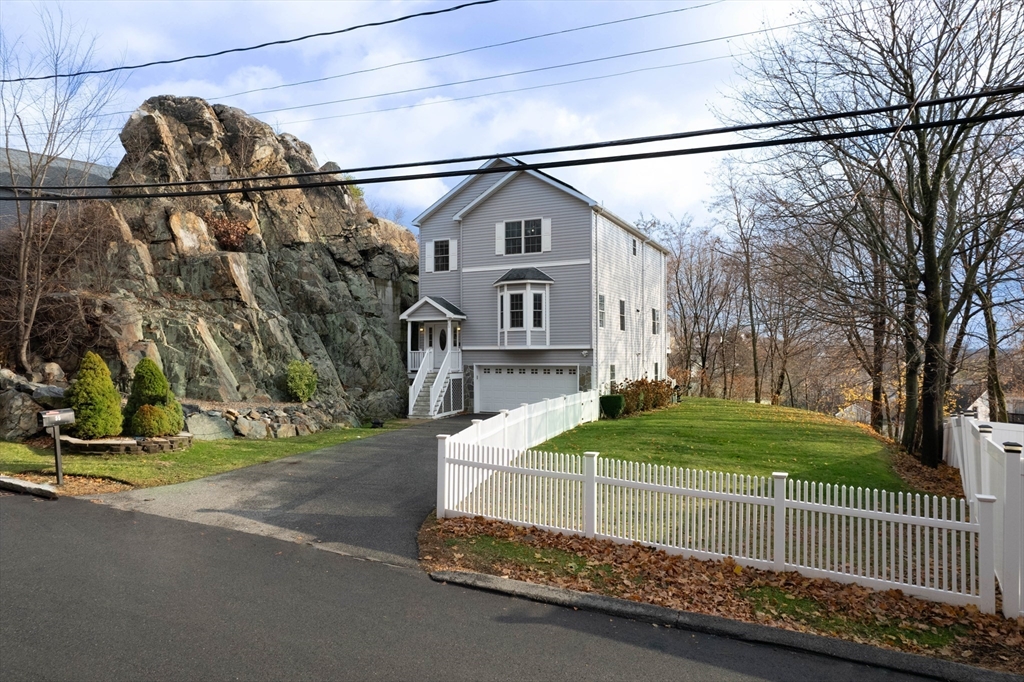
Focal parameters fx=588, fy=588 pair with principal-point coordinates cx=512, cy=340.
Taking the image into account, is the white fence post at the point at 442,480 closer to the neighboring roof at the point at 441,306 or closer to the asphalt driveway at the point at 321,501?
the asphalt driveway at the point at 321,501

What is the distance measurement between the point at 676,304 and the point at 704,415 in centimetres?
2246

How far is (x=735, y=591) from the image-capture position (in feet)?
20.9

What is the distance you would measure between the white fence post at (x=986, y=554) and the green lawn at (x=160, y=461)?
12.1 metres

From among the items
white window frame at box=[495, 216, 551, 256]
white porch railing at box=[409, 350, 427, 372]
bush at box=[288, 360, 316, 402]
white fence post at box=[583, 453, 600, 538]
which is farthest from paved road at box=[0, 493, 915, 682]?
white porch railing at box=[409, 350, 427, 372]

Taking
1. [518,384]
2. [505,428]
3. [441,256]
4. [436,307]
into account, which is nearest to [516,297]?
[436,307]

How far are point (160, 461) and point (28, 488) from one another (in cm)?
259

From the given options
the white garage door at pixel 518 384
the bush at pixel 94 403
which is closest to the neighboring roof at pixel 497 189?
the white garage door at pixel 518 384

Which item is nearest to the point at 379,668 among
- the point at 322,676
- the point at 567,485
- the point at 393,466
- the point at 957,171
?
the point at 322,676

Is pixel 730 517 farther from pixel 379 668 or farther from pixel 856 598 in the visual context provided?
pixel 379 668

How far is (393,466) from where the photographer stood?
1284 centimetres

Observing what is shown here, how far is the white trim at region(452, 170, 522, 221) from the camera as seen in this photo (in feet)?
79.4

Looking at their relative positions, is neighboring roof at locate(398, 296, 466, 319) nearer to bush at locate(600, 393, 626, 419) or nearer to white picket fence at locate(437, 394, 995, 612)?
bush at locate(600, 393, 626, 419)

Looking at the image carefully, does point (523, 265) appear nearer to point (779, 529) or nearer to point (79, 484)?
point (79, 484)

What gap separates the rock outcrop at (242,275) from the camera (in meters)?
18.8
